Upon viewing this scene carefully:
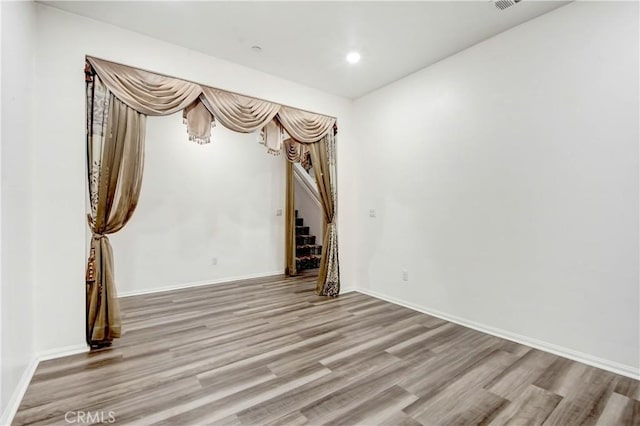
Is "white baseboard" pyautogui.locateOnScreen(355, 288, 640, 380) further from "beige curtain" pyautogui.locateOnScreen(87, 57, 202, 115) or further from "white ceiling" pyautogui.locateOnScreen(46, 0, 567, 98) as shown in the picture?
"beige curtain" pyautogui.locateOnScreen(87, 57, 202, 115)

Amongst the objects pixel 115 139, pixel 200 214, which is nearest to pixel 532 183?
pixel 115 139

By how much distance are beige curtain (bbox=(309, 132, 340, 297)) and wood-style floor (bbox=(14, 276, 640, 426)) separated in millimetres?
947

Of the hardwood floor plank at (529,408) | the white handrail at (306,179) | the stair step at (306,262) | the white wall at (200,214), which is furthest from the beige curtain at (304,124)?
the hardwood floor plank at (529,408)

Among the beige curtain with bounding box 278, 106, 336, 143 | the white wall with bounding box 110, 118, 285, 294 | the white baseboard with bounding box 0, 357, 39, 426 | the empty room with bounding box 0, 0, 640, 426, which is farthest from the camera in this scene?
the white wall with bounding box 110, 118, 285, 294

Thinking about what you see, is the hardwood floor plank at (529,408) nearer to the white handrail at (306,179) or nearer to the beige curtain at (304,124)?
the beige curtain at (304,124)

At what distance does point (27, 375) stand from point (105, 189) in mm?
1470

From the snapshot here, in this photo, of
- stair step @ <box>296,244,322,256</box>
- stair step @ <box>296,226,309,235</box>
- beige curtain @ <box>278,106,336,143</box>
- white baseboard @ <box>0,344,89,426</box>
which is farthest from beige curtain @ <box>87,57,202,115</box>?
stair step @ <box>296,226,309,235</box>

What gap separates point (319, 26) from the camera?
2783 millimetres

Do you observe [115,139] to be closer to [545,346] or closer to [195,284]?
[195,284]

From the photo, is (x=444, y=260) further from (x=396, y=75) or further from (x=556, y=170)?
(x=396, y=75)

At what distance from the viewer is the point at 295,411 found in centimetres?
183

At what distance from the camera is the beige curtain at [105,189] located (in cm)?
259

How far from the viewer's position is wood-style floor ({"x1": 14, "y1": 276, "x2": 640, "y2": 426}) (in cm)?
181

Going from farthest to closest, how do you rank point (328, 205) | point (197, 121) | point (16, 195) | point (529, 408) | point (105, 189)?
point (328, 205) < point (197, 121) < point (105, 189) < point (16, 195) < point (529, 408)
